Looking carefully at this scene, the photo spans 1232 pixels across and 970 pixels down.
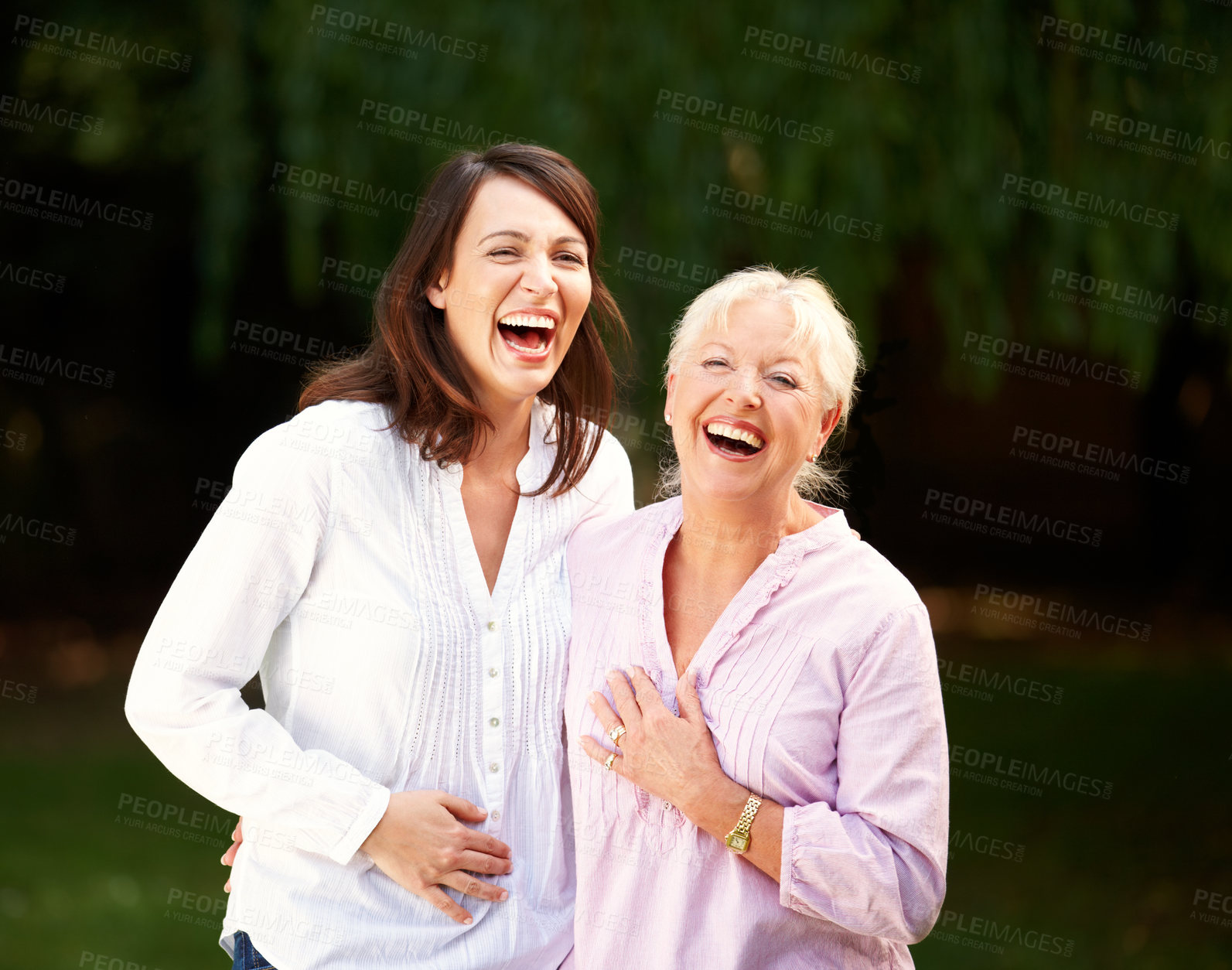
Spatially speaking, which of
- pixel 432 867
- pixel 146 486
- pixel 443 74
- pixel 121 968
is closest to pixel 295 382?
pixel 146 486

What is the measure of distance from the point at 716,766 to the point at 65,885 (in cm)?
426

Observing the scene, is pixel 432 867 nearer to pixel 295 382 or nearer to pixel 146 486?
pixel 295 382

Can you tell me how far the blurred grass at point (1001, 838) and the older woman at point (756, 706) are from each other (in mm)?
3185

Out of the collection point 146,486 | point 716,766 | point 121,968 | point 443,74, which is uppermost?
point 443,74

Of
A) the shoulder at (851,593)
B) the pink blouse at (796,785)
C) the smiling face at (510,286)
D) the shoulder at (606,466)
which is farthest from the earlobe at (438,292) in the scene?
the shoulder at (851,593)

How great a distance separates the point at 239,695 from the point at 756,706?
2.91 feet

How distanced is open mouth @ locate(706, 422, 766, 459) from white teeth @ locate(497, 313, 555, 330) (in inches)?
16.0

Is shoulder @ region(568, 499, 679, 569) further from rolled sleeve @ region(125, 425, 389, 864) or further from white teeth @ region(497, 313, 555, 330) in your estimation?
rolled sleeve @ region(125, 425, 389, 864)

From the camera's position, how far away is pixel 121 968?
15.7 feet

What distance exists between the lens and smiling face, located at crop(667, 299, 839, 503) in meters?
2.26

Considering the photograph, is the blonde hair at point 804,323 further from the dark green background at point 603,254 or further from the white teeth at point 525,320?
the dark green background at point 603,254

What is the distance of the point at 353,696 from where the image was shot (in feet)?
7.29

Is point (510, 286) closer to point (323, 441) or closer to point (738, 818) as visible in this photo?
point (323, 441)

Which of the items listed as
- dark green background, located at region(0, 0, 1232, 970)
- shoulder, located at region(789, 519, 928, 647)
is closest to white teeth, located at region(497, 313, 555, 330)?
shoulder, located at region(789, 519, 928, 647)
